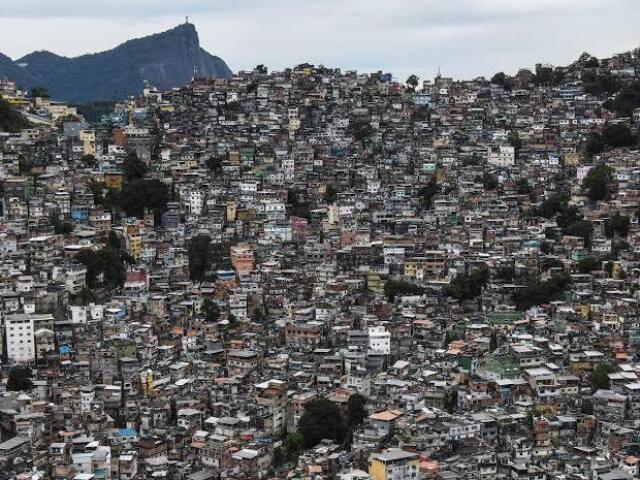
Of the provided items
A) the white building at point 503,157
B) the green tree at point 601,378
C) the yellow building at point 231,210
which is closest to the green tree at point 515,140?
the white building at point 503,157

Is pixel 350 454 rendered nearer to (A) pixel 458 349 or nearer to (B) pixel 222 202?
(A) pixel 458 349

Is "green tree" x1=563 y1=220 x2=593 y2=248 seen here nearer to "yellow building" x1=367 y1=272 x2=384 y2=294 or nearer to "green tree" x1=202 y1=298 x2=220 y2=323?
"yellow building" x1=367 y1=272 x2=384 y2=294

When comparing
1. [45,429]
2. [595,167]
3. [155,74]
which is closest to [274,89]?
[595,167]

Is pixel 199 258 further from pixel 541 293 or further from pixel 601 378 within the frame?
pixel 601 378

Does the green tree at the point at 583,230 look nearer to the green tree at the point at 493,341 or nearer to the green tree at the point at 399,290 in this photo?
A: the green tree at the point at 399,290

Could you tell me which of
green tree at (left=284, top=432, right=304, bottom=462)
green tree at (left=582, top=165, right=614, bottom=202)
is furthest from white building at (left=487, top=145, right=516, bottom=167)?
green tree at (left=284, top=432, right=304, bottom=462)

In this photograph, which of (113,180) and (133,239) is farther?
(113,180)

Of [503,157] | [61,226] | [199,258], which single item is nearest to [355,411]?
[199,258]
